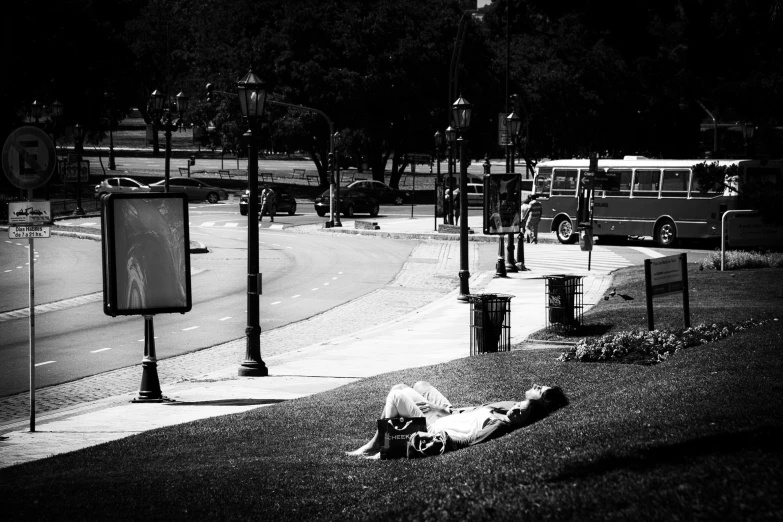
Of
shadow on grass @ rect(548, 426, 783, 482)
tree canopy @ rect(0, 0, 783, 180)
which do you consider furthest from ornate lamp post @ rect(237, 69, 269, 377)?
tree canopy @ rect(0, 0, 783, 180)

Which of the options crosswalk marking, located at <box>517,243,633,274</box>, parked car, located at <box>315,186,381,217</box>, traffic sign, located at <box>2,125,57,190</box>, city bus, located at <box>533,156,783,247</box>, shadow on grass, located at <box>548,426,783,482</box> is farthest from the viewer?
parked car, located at <box>315,186,381,217</box>

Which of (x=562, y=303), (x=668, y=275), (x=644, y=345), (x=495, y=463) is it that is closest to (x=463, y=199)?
(x=562, y=303)

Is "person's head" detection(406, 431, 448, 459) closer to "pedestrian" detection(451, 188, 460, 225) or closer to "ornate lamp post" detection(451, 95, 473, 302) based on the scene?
"ornate lamp post" detection(451, 95, 473, 302)

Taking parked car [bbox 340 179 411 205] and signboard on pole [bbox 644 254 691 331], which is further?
parked car [bbox 340 179 411 205]

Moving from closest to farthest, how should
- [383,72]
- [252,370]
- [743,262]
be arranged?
1. [252,370]
2. [743,262]
3. [383,72]

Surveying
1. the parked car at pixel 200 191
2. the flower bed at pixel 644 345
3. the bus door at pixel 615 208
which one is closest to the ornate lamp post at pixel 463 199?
the flower bed at pixel 644 345

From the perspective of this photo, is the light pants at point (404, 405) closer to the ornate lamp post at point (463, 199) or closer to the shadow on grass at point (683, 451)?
the shadow on grass at point (683, 451)

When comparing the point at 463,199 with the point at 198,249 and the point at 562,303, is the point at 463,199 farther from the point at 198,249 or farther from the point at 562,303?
the point at 198,249

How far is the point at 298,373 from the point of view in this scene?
1596 cm

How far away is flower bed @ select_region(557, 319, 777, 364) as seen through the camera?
13945 mm

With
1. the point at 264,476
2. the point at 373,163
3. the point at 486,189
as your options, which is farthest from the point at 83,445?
the point at 373,163

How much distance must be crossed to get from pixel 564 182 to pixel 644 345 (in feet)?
89.2

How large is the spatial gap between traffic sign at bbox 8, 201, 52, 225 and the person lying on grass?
5207 mm

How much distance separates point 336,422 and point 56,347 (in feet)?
29.4
